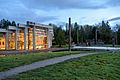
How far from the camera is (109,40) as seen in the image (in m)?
88.8

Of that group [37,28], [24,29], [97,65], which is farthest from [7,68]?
[37,28]

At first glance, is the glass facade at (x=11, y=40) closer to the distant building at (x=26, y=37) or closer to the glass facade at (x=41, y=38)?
the distant building at (x=26, y=37)

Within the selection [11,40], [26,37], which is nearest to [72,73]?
[26,37]

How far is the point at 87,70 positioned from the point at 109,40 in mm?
78262

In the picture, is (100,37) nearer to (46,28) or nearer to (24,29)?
(46,28)

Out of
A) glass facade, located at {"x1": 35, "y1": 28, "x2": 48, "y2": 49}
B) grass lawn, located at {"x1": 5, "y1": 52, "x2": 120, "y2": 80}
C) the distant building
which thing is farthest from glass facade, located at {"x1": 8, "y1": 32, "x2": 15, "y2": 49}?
grass lawn, located at {"x1": 5, "y1": 52, "x2": 120, "y2": 80}

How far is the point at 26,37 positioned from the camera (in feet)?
187

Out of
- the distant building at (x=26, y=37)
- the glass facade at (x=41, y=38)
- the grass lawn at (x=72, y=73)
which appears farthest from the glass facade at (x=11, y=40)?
the grass lawn at (x=72, y=73)

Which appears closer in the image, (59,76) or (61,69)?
(59,76)

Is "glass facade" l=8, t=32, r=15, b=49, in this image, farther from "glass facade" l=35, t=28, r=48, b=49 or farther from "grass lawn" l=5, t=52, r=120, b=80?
"grass lawn" l=5, t=52, r=120, b=80

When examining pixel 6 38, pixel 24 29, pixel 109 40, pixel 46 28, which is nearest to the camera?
pixel 24 29

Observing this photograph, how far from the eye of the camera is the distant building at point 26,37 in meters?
55.3

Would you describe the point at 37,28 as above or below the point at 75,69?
above

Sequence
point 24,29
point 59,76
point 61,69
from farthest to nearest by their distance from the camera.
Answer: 1. point 24,29
2. point 61,69
3. point 59,76
